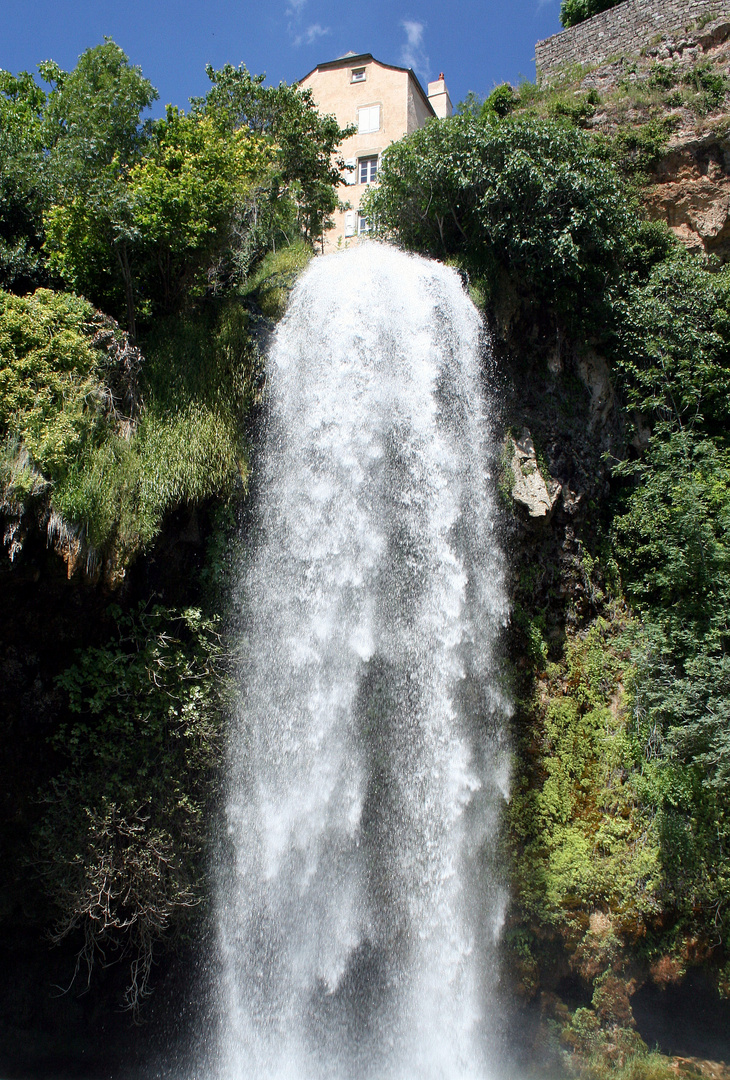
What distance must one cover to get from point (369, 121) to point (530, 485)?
16.1 m

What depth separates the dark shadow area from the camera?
8305 mm

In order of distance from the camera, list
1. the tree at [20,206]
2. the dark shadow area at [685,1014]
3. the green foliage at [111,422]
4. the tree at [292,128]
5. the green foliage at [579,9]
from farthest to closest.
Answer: the green foliage at [579,9], the tree at [292,128], the tree at [20,206], the dark shadow area at [685,1014], the green foliage at [111,422]

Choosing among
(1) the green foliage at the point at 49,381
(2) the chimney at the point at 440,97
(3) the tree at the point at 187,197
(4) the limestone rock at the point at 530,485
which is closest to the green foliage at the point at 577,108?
(3) the tree at the point at 187,197

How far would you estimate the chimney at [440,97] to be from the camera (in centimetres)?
2511

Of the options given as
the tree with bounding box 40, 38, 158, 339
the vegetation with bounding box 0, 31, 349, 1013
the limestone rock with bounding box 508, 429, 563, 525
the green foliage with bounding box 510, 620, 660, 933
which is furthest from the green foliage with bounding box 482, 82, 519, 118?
the green foliage with bounding box 510, 620, 660, 933

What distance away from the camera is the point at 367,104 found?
2083 cm

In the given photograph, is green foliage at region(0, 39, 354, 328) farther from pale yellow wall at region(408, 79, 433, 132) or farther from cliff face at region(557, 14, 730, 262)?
pale yellow wall at region(408, 79, 433, 132)

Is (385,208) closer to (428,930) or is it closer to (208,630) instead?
(208,630)

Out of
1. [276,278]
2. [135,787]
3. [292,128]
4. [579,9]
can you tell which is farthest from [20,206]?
[579,9]

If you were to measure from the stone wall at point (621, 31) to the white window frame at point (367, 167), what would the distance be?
222 inches

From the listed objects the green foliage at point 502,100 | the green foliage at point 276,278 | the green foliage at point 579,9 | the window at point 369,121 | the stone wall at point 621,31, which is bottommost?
the green foliage at point 276,278

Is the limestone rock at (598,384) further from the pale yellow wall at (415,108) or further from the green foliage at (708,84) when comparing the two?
the pale yellow wall at (415,108)

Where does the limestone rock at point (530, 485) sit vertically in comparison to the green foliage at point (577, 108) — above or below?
below

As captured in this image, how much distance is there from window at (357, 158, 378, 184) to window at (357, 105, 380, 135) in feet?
2.71
